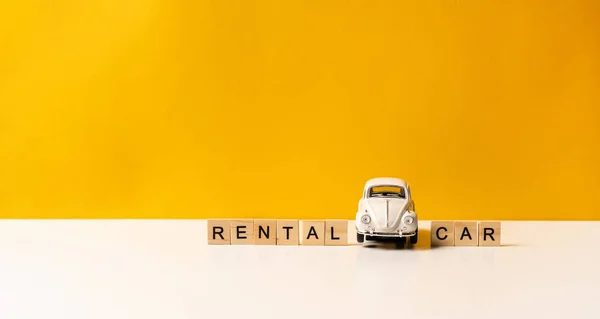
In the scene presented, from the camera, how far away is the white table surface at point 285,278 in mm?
1179

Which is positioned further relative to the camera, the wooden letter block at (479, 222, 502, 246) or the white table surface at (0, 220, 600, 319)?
the wooden letter block at (479, 222, 502, 246)

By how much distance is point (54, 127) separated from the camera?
2.54 m

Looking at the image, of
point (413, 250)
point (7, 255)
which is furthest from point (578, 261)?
point (7, 255)

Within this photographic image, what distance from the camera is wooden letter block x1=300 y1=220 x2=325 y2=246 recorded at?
→ 203 centimetres

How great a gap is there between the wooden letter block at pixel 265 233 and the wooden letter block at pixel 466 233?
70 cm

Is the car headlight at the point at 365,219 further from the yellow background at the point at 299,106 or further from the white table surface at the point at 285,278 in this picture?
the yellow background at the point at 299,106

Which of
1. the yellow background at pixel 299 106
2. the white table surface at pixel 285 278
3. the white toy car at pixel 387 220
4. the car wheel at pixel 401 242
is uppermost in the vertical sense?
the yellow background at pixel 299 106

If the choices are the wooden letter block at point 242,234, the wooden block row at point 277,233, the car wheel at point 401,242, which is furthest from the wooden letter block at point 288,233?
the car wheel at point 401,242

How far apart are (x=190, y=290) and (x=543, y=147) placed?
6.20 ft

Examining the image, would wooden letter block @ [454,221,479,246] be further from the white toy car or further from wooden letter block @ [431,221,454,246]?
the white toy car

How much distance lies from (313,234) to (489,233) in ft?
2.21

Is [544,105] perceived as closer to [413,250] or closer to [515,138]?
[515,138]

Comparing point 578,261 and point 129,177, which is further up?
point 129,177

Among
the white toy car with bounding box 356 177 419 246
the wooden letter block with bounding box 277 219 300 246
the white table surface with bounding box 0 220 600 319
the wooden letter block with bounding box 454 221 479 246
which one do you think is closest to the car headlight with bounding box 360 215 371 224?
the white toy car with bounding box 356 177 419 246
